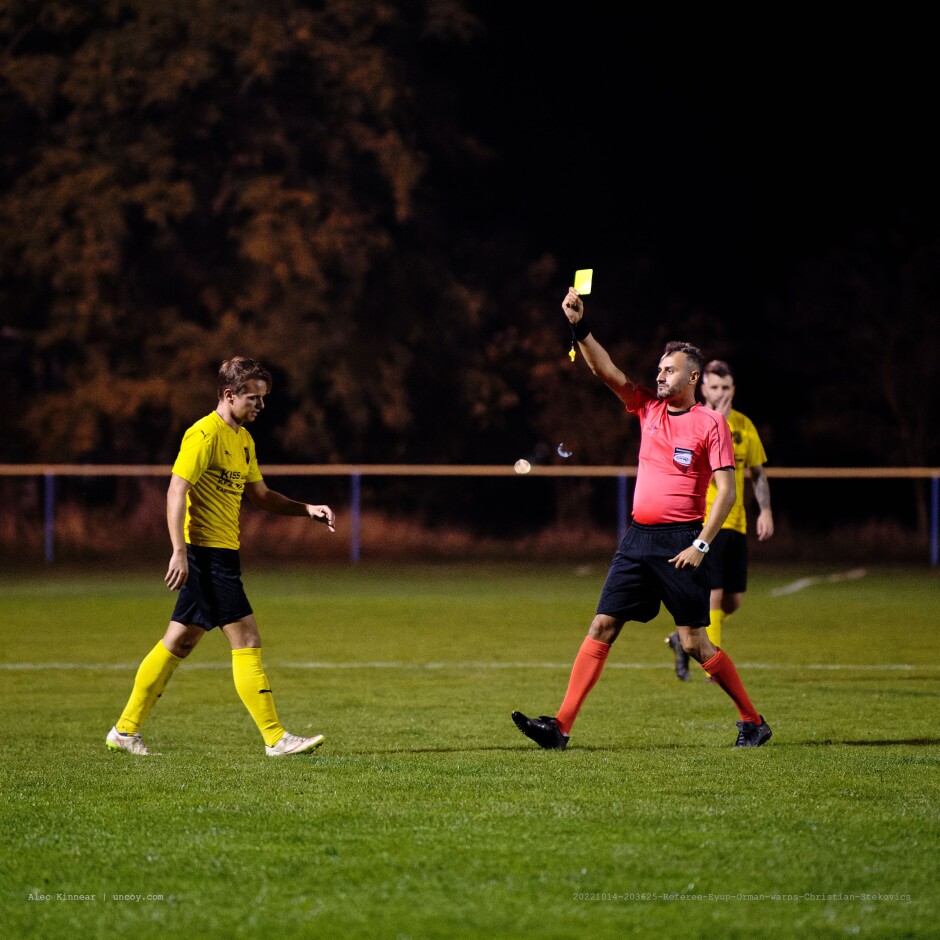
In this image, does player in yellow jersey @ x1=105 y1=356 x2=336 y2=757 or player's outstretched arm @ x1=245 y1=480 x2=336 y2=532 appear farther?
player's outstretched arm @ x1=245 y1=480 x2=336 y2=532

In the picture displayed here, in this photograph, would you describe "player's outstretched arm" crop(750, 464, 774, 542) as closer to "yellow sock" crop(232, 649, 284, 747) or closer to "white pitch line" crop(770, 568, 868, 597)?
"yellow sock" crop(232, 649, 284, 747)

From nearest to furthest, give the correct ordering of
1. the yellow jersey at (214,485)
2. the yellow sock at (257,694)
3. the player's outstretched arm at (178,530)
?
the player's outstretched arm at (178,530) → the yellow jersey at (214,485) → the yellow sock at (257,694)

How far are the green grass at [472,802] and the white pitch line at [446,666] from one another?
56 mm

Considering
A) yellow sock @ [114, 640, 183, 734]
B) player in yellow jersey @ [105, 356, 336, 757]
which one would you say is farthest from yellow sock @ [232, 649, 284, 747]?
yellow sock @ [114, 640, 183, 734]

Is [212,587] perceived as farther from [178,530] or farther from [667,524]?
[667,524]

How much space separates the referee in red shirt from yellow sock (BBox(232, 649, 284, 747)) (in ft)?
4.15

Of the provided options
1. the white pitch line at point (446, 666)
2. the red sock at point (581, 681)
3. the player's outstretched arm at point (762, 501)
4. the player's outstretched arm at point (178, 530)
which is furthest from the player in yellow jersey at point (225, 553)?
the white pitch line at point (446, 666)

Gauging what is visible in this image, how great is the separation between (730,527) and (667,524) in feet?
10.6

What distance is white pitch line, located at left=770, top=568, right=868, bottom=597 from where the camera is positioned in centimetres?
2288

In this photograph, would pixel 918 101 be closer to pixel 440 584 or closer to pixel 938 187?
pixel 938 187

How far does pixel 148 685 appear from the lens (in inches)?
338

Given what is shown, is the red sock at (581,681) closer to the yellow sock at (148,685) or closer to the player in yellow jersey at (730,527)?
the yellow sock at (148,685)

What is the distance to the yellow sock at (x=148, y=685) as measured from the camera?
8.58 m

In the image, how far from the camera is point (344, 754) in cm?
848
